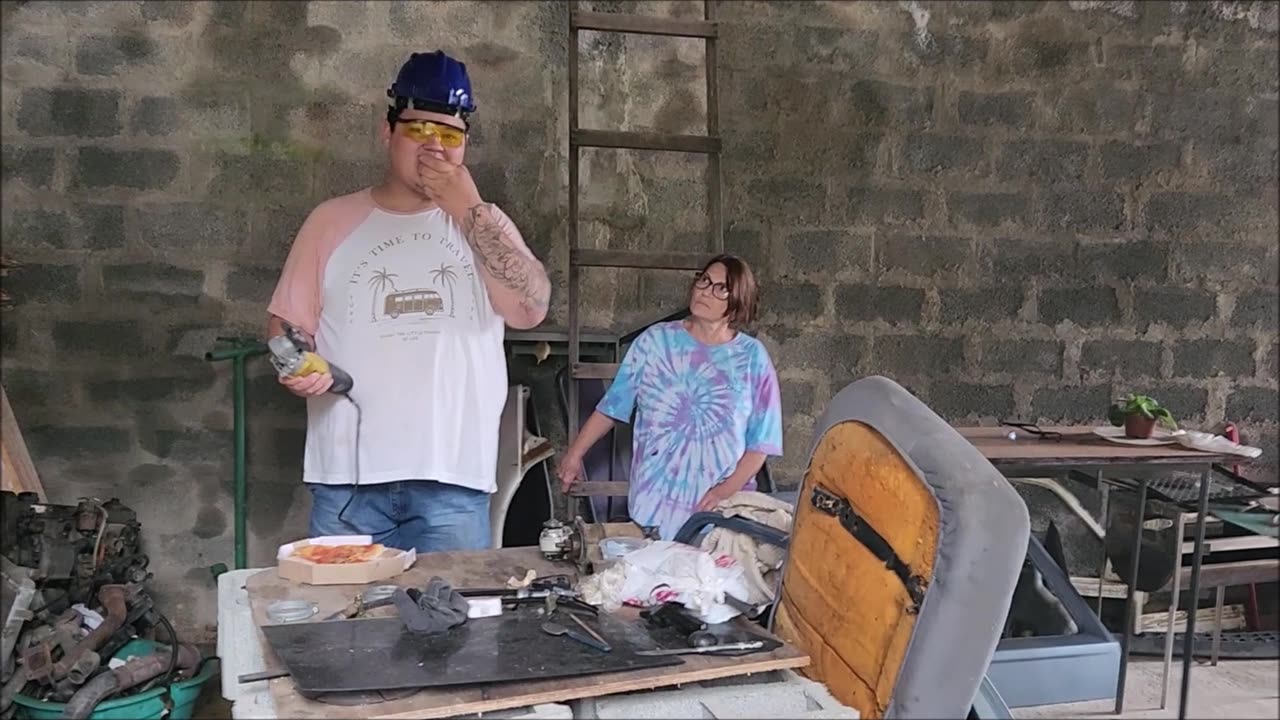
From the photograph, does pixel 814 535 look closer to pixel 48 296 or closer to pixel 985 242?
pixel 985 242

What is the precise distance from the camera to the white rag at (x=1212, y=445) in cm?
242

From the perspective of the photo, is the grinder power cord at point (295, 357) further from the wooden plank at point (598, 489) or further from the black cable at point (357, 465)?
the wooden plank at point (598, 489)

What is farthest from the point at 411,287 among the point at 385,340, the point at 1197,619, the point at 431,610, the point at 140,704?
the point at 1197,619

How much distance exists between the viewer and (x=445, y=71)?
2.30 m

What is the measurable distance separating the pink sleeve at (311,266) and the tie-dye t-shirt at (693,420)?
80 cm

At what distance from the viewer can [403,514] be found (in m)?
2.23

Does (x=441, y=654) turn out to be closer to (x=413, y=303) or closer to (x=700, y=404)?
(x=413, y=303)

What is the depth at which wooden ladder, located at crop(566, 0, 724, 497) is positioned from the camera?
9.03ft

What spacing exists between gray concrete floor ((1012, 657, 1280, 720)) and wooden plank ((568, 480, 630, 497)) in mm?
1141

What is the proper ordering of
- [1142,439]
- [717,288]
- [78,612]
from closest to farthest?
[717,288] → [78,612] → [1142,439]

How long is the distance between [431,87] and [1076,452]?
1.80 metres

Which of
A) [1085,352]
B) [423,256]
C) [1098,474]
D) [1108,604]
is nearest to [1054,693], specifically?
[1098,474]

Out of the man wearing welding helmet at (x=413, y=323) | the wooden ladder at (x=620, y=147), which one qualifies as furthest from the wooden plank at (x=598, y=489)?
the man wearing welding helmet at (x=413, y=323)

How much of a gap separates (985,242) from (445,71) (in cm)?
209
